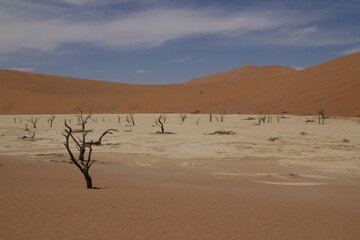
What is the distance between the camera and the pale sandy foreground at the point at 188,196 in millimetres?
4492

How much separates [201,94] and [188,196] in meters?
72.6

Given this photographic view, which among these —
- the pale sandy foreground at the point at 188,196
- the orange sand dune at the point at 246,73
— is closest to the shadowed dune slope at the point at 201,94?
the pale sandy foreground at the point at 188,196

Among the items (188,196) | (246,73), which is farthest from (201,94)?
(188,196)

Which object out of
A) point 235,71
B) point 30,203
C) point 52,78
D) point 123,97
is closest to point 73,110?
point 123,97

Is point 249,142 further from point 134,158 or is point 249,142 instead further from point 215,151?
point 134,158

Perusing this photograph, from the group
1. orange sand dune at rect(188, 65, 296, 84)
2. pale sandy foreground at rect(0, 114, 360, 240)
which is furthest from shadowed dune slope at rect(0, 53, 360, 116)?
orange sand dune at rect(188, 65, 296, 84)

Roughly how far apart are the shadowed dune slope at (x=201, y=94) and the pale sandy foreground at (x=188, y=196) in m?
33.2

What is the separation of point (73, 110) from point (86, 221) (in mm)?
66420

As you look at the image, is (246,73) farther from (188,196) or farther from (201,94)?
(188,196)

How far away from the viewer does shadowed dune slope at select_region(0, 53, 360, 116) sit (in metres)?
50.2

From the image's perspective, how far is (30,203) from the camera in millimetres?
5582

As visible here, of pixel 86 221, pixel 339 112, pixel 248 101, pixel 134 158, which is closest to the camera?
pixel 86 221

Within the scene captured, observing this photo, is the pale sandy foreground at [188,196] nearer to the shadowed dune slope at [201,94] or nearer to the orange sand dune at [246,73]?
the shadowed dune slope at [201,94]

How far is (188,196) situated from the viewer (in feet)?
22.1
